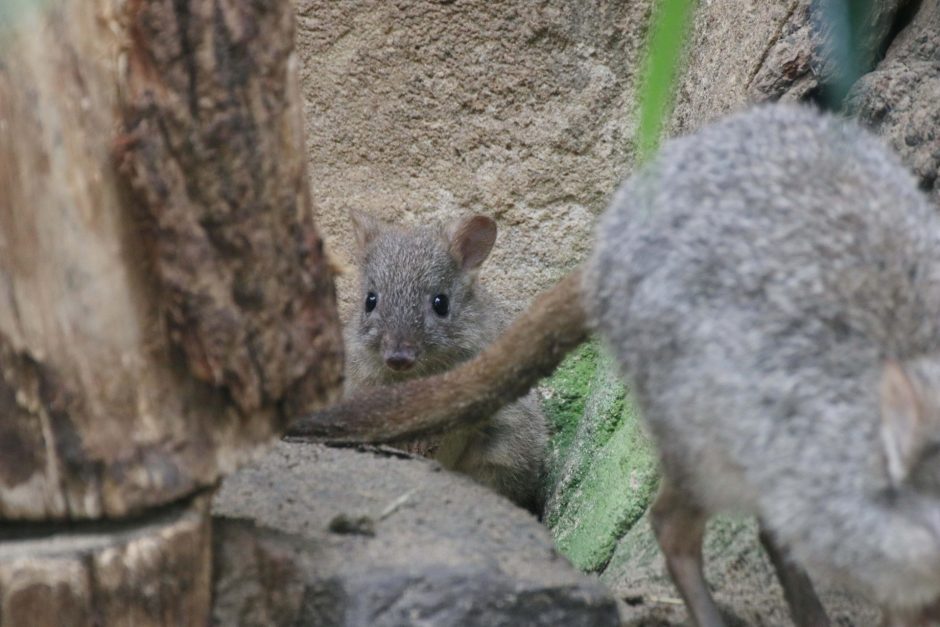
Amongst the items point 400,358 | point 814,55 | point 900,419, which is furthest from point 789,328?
point 400,358

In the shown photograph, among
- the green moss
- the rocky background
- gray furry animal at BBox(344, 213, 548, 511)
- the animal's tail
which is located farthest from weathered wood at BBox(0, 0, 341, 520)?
the green moss

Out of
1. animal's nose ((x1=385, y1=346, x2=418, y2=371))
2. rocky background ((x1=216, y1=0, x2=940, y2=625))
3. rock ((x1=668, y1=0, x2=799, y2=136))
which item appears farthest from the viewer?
animal's nose ((x1=385, y1=346, x2=418, y2=371))

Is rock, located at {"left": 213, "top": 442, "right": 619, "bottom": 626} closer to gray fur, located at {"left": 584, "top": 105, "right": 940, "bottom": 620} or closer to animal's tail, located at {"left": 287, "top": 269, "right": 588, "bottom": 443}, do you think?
animal's tail, located at {"left": 287, "top": 269, "right": 588, "bottom": 443}

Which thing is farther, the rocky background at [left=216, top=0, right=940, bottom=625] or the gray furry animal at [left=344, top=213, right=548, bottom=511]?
the gray furry animal at [left=344, top=213, right=548, bottom=511]

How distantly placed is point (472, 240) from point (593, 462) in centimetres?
135

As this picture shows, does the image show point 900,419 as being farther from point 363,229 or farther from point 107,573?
point 363,229

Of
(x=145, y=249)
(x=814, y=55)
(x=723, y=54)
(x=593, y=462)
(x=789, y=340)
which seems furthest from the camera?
(x=593, y=462)

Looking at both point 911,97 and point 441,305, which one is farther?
point 441,305

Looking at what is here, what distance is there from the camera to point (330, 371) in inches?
119

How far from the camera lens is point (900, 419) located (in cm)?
263

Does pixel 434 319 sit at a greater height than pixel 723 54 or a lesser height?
lesser

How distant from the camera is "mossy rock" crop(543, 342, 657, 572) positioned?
493 centimetres

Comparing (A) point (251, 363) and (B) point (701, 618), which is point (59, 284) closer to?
(A) point (251, 363)

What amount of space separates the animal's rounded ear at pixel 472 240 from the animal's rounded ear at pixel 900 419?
11.6ft
